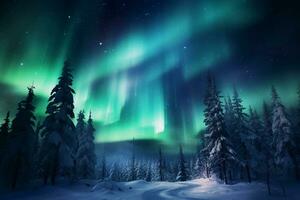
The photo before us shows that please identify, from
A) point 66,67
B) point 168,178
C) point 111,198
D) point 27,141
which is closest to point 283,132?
point 111,198

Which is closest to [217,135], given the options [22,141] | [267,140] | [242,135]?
[242,135]

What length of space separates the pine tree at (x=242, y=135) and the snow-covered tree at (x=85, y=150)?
28027mm

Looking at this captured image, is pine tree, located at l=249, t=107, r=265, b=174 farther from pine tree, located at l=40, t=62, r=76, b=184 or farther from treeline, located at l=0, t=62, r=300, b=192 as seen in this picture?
pine tree, located at l=40, t=62, r=76, b=184

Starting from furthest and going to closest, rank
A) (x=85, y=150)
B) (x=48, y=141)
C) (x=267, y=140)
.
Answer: (x=267, y=140)
(x=85, y=150)
(x=48, y=141)

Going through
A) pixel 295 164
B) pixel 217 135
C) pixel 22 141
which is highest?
pixel 217 135

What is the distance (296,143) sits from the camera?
46.8 m

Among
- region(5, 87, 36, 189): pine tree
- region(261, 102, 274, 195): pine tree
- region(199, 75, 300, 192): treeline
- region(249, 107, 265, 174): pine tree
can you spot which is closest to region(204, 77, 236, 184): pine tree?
region(199, 75, 300, 192): treeline

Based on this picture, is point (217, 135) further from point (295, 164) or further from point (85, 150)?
point (85, 150)

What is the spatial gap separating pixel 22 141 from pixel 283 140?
137ft

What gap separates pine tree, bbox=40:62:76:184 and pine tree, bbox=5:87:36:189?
4381 mm

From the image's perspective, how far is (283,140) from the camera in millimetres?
44281

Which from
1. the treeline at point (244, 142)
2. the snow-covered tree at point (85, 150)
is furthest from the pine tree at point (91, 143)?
the treeline at point (244, 142)

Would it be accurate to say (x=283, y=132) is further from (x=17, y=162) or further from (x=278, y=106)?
(x=17, y=162)

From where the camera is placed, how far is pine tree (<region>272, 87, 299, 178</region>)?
43.8 metres
